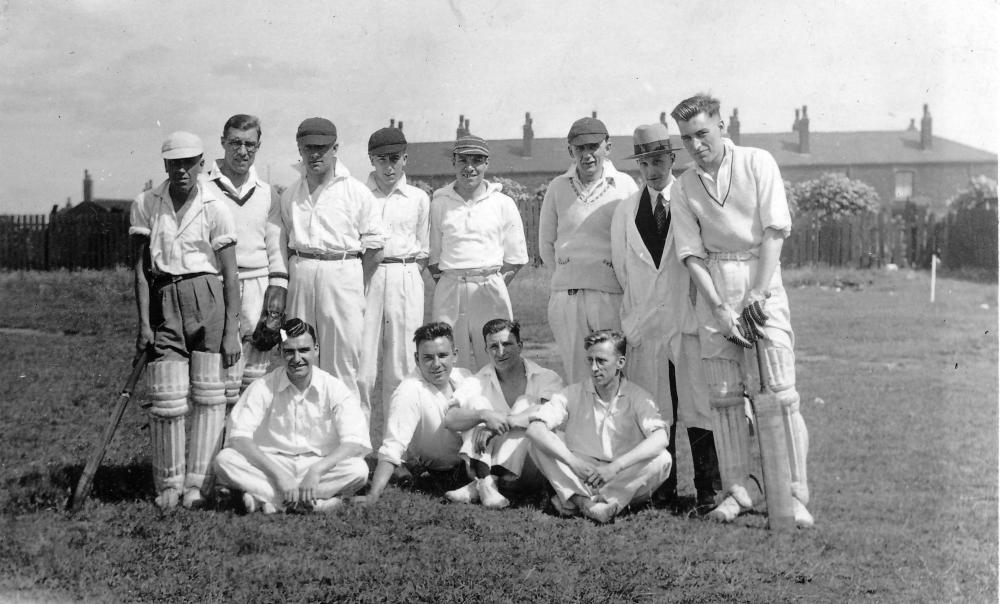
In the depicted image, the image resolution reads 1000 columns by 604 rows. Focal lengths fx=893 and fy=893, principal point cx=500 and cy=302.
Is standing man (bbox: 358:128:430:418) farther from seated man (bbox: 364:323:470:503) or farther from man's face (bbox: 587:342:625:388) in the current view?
man's face (bbox: 587:342:625:388)

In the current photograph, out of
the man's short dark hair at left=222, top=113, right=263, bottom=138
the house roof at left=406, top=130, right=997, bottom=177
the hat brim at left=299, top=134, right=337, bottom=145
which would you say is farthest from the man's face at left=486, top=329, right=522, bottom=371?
the house roof at left=406, top=130, right=997, bottom=177

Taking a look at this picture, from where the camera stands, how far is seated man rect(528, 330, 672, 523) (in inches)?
181

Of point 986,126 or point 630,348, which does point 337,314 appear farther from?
point 986,126

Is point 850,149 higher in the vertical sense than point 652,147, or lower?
higher

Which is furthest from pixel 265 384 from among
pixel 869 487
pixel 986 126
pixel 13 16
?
pixel 986 126

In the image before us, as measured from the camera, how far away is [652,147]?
16.4 feet

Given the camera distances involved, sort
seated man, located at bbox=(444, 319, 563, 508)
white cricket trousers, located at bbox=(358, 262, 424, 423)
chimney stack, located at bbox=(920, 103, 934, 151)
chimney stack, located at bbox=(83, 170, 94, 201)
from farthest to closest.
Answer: chimney stack, located at bbox=(920, 103, 934, 151)
chimney stack, located at bbox=(83, 170, 94, 201)
white cricket trousers, located at bbox=(358, 262, 424, 423)
seated man, located at bbox=(444, 319, 563, 508)

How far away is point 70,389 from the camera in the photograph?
7844 mm

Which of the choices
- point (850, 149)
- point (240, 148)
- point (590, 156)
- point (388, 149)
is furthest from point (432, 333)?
point (850, 149)

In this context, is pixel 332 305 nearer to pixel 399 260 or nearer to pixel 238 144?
pixel 399 260

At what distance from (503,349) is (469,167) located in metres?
1.29

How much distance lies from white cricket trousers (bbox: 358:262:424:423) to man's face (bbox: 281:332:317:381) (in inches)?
30.1

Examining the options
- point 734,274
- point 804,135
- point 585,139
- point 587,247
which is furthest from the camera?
point 804,135

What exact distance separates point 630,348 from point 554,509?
1.04m
